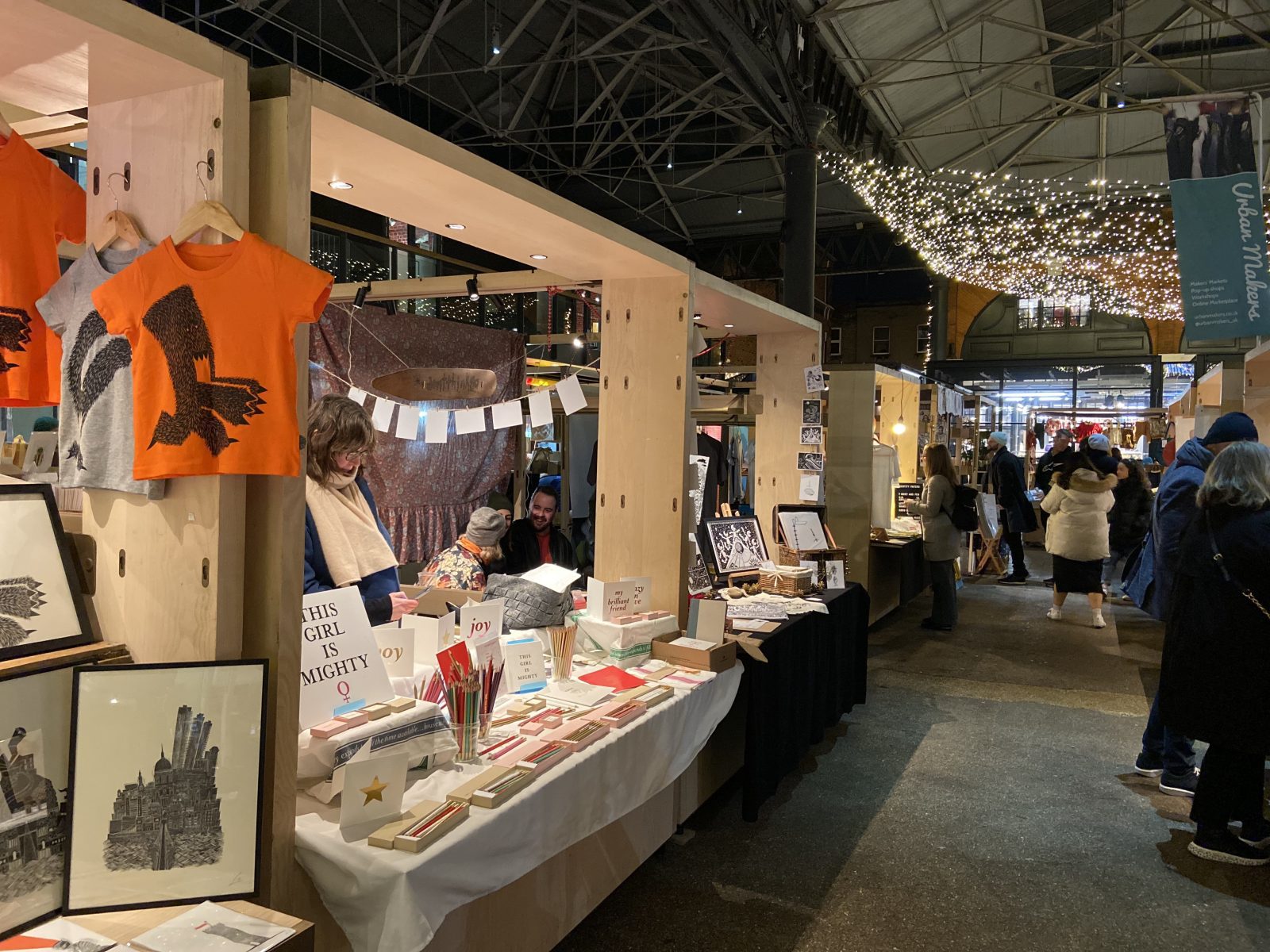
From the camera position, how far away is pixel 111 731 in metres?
1.45

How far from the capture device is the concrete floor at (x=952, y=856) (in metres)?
2.65

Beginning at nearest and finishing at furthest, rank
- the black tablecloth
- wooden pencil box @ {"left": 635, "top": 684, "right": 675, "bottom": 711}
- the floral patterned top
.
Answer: wooden pencil box @ {"left": 635, "top": 684, "right": 675, "bottom": 711}, the black tablecloth, the floral patterned top

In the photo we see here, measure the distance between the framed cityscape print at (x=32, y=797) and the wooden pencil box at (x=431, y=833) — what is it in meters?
0.54

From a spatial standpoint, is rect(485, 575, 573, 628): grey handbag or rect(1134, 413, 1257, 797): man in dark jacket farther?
rect(1134, 413, 1257, 797): man in dark jacket

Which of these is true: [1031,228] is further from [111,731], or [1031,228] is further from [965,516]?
[111,731]

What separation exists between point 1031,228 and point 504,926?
8400mm

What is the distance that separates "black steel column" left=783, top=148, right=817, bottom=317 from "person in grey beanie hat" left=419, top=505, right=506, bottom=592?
3.93m

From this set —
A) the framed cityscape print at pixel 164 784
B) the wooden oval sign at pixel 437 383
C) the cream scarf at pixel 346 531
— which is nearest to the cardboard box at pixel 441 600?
the cream scarf at pixel 346 531

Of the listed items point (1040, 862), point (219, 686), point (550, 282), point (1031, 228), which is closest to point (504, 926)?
point (219, 686)

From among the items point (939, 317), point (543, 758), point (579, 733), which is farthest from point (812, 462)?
point (939, 317)

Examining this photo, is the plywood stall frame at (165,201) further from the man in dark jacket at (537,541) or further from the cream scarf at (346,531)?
the man in dark jacket at (537,541)

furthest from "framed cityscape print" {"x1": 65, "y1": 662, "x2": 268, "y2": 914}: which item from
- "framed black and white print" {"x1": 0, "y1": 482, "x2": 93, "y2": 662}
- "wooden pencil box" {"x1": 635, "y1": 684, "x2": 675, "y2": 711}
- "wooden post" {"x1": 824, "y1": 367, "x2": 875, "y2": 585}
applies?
"wooden post" {"x1": 824, "y1": 367, "x2": 875, "y2": 585}

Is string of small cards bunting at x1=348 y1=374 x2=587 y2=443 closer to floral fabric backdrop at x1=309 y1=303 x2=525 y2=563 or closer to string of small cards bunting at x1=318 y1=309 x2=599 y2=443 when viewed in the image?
string of small cards bunting at x1=318 y1=309 x2=599 y2=443

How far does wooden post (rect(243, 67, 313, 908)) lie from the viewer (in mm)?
1643
